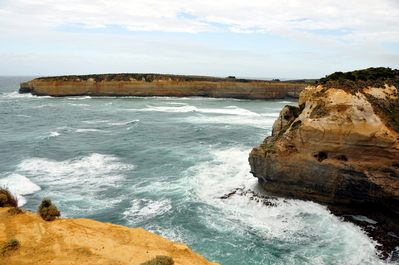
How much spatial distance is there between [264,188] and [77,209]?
10.3 meters

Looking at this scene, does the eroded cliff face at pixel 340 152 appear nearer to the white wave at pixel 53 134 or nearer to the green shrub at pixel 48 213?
the green shrub at pixel 48 213

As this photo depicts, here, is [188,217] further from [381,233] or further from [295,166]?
[381,233]

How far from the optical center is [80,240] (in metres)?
10.1

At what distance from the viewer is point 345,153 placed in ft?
51.8

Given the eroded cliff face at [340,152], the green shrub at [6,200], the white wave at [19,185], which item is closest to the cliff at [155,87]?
the white wave at [19,185]

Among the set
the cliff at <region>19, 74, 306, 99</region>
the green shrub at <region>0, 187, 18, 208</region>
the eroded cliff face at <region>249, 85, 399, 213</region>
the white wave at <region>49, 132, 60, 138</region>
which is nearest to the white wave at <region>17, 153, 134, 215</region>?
the green shrub at <region>0, 187, 18, 208</region>

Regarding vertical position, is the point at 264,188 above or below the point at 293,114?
below

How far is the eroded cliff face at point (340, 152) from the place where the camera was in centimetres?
1505

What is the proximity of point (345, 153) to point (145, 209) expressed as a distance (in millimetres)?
10606

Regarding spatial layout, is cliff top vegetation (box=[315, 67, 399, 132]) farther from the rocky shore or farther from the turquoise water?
the turquoise water

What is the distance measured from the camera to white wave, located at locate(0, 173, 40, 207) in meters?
19.2

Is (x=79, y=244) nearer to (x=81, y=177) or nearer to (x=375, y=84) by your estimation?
(x=81, y=177)

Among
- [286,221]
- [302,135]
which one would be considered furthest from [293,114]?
[286,221]

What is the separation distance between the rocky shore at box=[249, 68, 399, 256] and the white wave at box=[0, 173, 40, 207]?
43.9 feet
